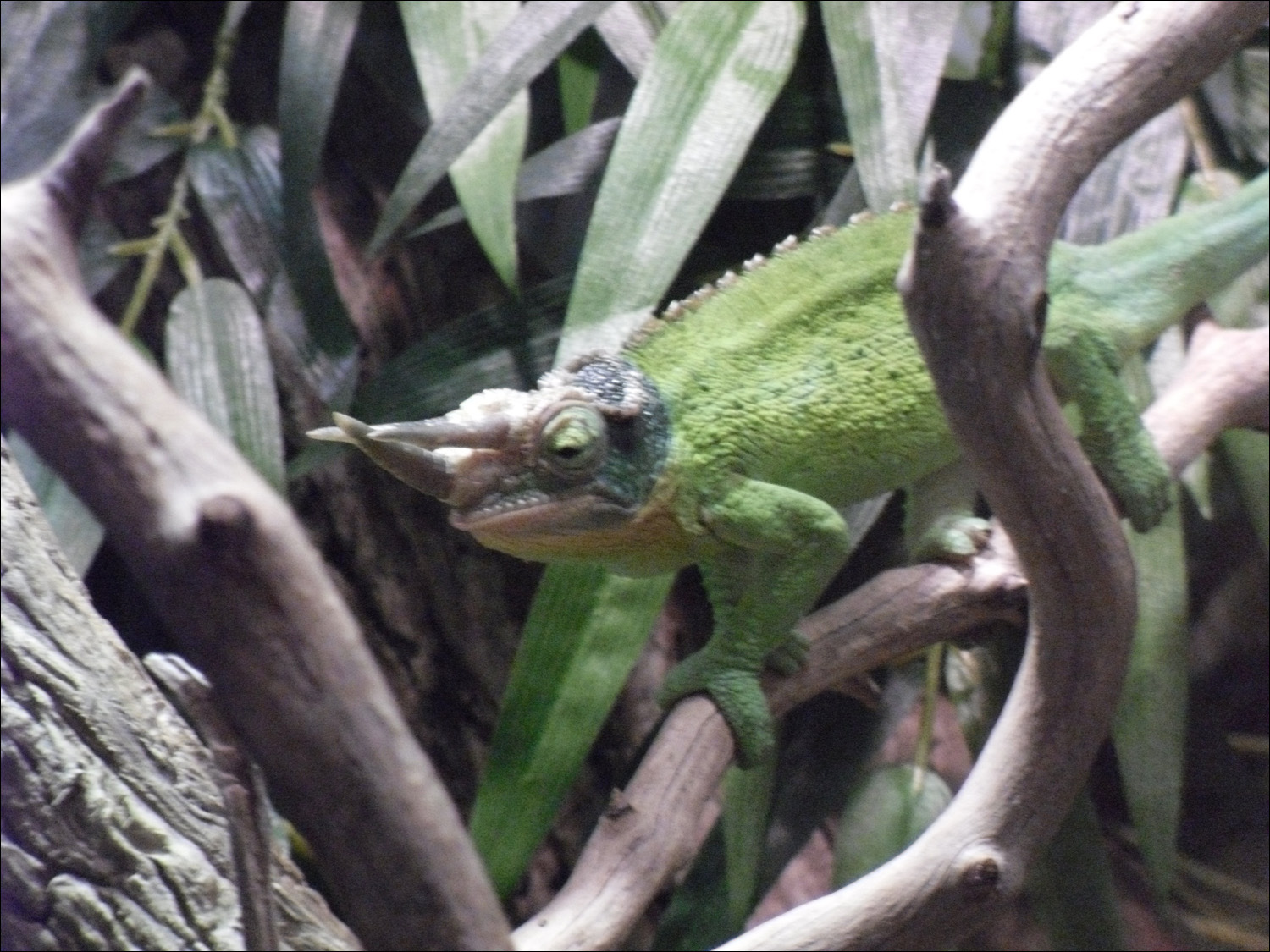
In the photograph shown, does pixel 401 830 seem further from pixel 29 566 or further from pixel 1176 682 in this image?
pixel 1176 682

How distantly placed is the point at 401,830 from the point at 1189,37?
91 cm

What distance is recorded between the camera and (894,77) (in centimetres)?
163

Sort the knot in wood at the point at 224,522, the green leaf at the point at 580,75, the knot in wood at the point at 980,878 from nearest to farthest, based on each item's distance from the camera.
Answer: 1. the knot in wood at the point at 224,522
2. the knot in wood at the point at 980,878
3. the green leaf at the point at 580,75

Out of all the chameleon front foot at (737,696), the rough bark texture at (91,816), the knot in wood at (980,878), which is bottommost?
the knot in wood at (980,878)

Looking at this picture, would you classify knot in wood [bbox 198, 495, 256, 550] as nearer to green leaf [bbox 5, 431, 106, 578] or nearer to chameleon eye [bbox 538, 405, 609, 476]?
chameleon eye [bbox 538, 405, 609, 476]

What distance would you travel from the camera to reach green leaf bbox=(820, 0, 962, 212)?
5.09 ft

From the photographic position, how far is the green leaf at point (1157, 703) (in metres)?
1.63

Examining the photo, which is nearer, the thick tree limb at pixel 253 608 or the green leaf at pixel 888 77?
the thick tree limb at pixel 253 608

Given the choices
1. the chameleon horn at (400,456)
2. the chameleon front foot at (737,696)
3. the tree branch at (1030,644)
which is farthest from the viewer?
the chameleon front foot at (737,696)

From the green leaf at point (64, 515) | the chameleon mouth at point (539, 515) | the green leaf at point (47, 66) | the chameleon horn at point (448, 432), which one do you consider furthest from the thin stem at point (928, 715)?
the green leaf at point (47, 66)

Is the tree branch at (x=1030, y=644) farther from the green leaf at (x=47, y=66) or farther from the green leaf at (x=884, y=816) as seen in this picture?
the green leaf at (x=47, y=66)

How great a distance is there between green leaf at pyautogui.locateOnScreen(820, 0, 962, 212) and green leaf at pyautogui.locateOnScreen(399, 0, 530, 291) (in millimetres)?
401

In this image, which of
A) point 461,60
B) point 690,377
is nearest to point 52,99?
point 461,60

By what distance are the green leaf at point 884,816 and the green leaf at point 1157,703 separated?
22 cm
